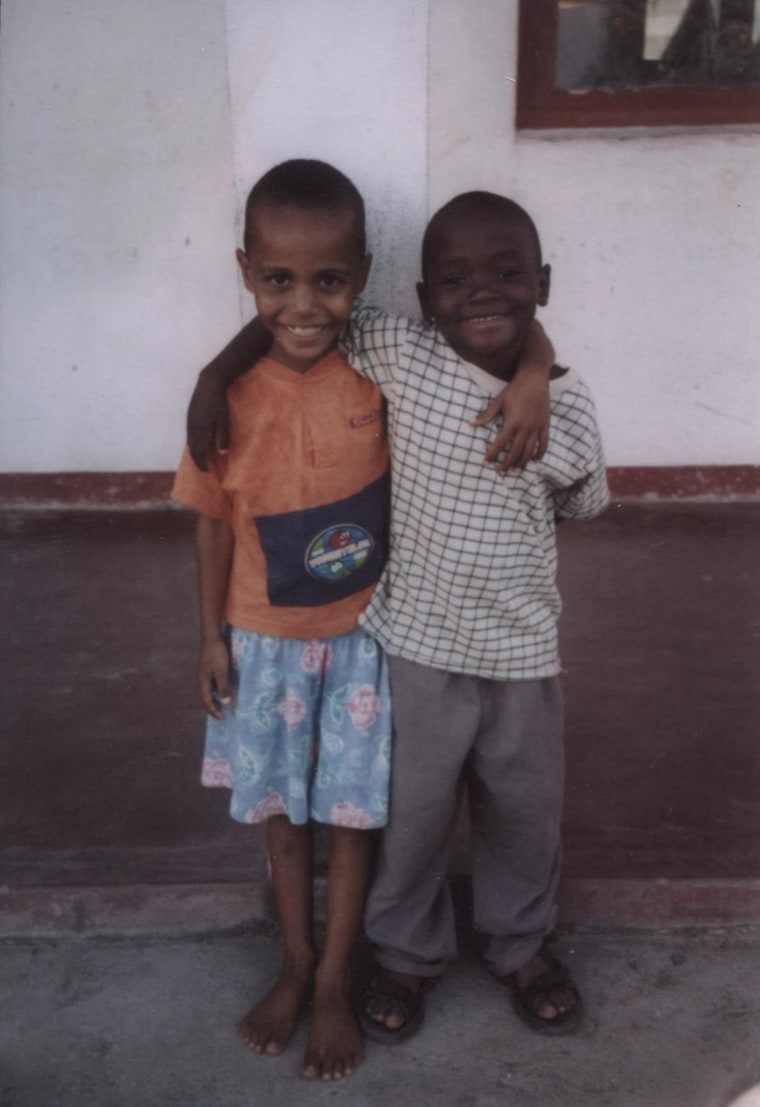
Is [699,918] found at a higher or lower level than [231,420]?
lower

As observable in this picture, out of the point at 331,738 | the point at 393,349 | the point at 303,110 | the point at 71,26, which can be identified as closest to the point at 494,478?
the point at 393,349

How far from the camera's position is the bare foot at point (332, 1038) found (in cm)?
208

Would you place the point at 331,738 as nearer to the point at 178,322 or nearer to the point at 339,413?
the point at 339,413

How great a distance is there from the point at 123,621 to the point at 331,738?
1.99m

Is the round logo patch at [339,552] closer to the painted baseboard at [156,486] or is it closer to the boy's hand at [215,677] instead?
the boy's hand at [215,677]

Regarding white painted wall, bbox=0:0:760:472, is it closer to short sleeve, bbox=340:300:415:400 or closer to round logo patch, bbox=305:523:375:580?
short sleeve, bbox=340:300:415:400

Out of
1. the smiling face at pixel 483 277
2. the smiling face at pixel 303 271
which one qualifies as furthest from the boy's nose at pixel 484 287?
the smiling face at pixel 303 271

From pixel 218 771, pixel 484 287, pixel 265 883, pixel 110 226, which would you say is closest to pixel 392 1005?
pixel 265 883

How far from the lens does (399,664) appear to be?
202cm

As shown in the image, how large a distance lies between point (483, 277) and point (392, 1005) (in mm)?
1415

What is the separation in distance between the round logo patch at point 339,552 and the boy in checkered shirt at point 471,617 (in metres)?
0.07

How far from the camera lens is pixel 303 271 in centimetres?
176

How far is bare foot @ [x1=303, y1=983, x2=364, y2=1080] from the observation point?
6.81ft

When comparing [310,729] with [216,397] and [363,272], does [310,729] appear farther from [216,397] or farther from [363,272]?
[363,272]
